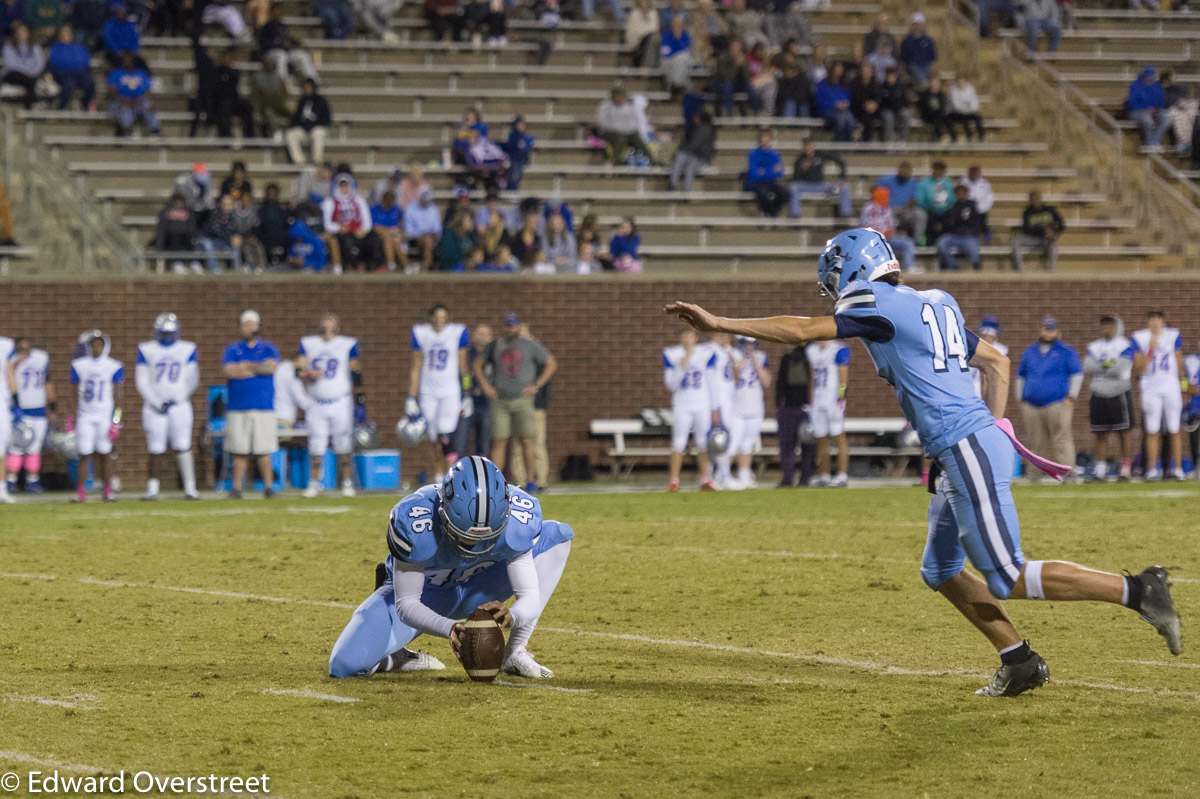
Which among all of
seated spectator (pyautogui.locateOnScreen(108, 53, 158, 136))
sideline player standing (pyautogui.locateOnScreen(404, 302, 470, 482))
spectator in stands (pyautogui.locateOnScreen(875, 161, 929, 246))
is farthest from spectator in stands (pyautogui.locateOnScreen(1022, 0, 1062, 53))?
seated spectator (pyautogui.locateOnScreen(108, 53, 158, 136))

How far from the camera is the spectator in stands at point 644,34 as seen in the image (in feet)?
82.0

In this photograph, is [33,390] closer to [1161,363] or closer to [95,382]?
[95,382]

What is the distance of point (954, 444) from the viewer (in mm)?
6363

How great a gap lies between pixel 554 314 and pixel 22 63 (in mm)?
8732

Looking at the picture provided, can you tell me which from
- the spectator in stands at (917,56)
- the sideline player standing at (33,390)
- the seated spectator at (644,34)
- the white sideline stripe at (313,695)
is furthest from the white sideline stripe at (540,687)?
the spectator in stands at (917,56)

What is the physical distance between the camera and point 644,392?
70.1 feet

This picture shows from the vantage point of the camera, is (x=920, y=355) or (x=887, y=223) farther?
(x=887, y=223)

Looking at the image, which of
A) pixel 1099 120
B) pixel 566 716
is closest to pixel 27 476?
pixel 566 716

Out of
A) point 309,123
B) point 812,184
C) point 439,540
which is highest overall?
point 309,123

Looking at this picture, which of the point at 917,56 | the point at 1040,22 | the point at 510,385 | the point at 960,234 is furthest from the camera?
the point at 1040,22

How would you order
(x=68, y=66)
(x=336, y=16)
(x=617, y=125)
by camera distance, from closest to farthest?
(x=68, y=66)
(x=617, y=125)
(x=336, y=16)

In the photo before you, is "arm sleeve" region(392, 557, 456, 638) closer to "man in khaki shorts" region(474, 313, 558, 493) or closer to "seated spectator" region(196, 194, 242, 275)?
"man in khaki shorts" region(474, 313, 558, 493)

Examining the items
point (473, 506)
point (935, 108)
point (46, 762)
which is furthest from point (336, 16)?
point (46, 762)

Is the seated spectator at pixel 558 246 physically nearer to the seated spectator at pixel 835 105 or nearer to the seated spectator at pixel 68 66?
the seated spectator at pixel 835 105
